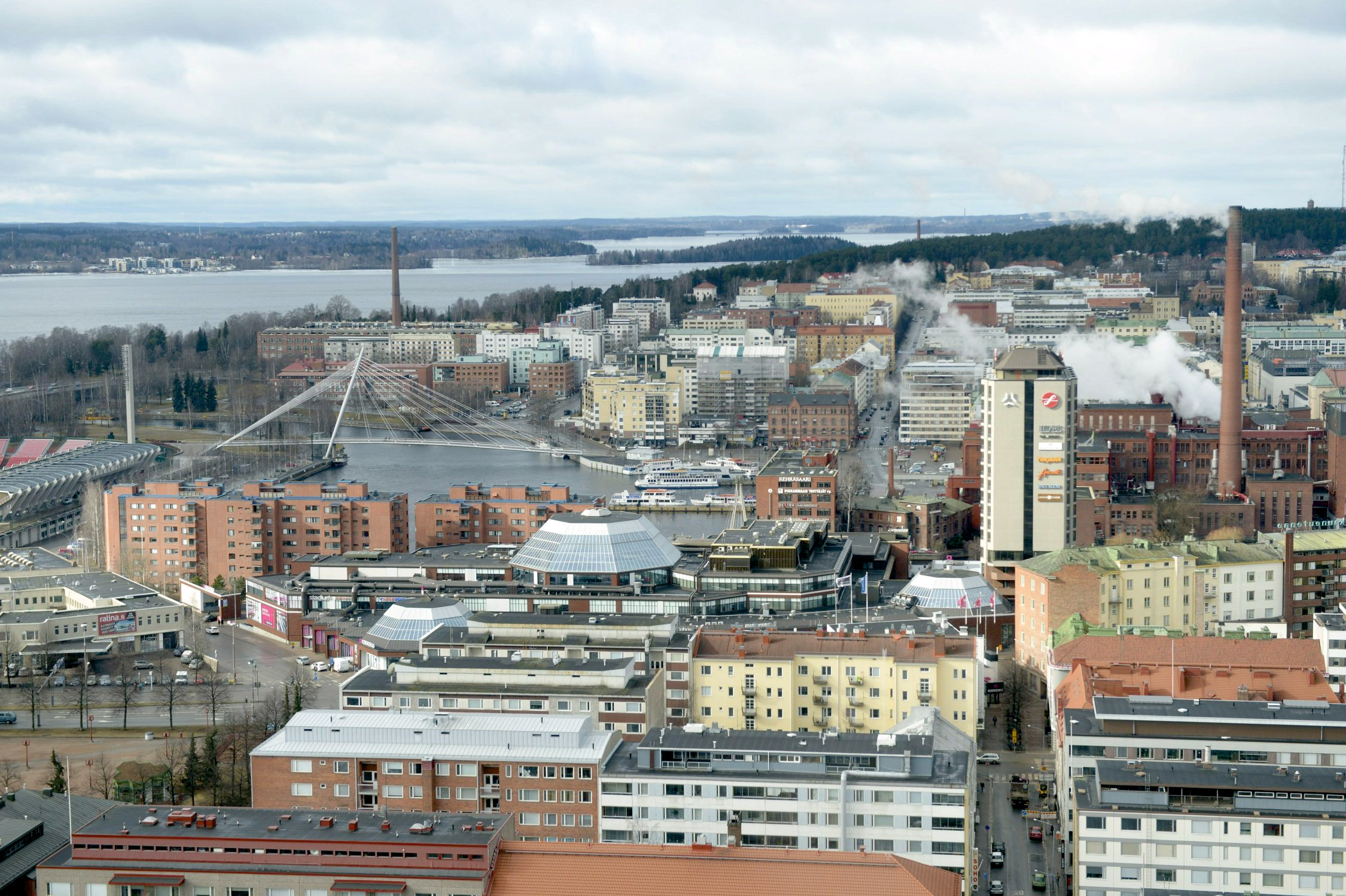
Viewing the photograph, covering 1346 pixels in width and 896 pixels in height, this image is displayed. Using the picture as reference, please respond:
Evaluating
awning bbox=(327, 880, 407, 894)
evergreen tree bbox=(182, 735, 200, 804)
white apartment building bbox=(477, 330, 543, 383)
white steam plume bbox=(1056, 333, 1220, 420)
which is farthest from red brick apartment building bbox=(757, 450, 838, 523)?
white apartment building bbox=(477, 330, 543, 383)

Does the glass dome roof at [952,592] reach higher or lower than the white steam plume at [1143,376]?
lower

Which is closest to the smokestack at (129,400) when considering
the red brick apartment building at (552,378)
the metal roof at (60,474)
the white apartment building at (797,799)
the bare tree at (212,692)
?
the metal roof at (60,474)

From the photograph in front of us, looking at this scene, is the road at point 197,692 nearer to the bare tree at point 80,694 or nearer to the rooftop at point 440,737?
the bare tree at point 80,694

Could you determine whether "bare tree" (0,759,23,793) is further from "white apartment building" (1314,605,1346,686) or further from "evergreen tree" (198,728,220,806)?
"white apartment building" (1314,605,1346,686)

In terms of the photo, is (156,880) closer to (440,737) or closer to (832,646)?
(440,737)

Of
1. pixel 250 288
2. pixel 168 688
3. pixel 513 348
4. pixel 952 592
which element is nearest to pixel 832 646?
pixel 952 592

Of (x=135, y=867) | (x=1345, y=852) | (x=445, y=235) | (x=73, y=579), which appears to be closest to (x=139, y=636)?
(x=73, y=579)
